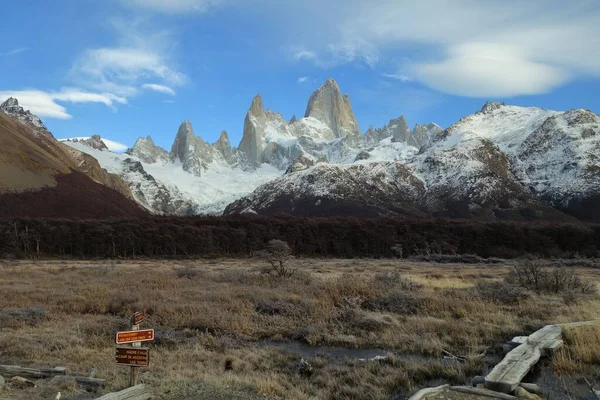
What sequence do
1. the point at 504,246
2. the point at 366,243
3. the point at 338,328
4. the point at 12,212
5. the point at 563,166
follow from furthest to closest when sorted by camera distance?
the point at 563,166
the point at 12,212
the point at 366,243
the point at 504,246
the point at 338,328

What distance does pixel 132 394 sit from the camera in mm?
8633

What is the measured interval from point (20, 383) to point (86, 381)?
1.33 metres

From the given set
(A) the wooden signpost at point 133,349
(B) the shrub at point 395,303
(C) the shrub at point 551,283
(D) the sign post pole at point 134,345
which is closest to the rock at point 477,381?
(A) the wooden signpost at point 133,349

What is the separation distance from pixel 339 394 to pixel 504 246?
8122 centimetres

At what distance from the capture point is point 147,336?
8.64m

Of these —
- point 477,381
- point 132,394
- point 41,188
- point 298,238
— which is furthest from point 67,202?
point 477,381

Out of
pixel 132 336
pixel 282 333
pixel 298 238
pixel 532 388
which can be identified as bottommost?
pixel 282 333

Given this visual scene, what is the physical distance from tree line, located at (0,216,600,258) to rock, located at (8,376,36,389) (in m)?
69.1

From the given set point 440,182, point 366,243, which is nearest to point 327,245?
point 366,243

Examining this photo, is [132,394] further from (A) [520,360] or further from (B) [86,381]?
(A) [520,360]

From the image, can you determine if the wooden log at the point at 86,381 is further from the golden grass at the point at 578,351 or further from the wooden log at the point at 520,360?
the golden grass at the point at 578,351

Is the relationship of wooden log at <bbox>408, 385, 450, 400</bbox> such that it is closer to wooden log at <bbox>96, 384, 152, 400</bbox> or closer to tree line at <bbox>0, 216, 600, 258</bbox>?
wooden log at <bbox>96, 384, 152, 400</bbox>

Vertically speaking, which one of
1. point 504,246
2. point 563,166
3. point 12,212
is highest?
point 563,166

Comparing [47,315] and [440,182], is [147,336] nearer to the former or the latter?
[47,315]
